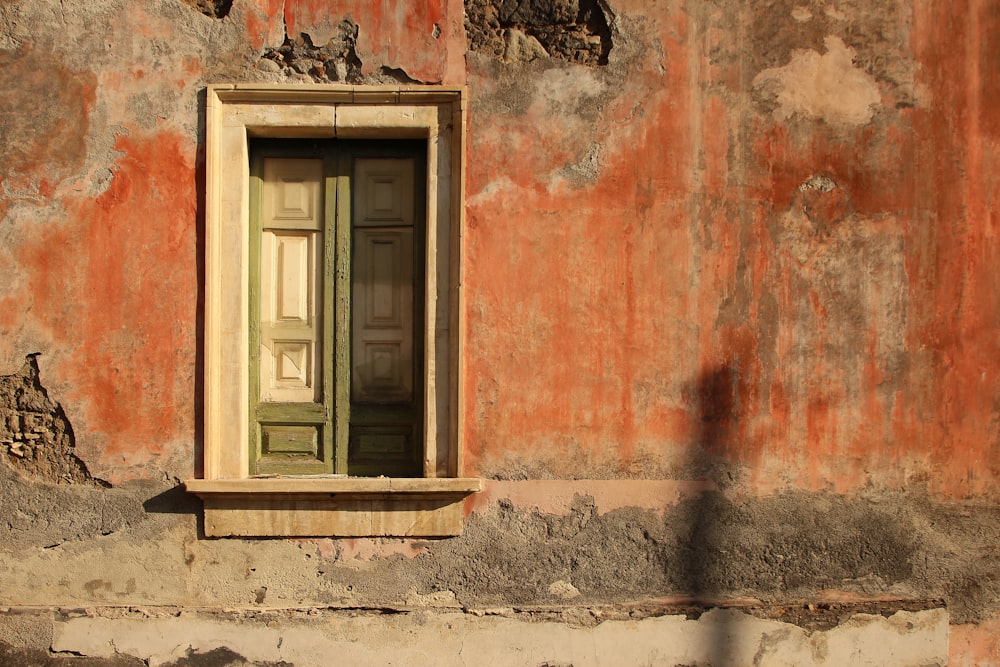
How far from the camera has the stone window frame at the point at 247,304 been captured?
4.24m

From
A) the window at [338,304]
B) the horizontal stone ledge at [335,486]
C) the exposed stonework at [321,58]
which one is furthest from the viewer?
the window at [338,304]

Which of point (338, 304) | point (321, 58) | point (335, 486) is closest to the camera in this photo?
point (335, 486)

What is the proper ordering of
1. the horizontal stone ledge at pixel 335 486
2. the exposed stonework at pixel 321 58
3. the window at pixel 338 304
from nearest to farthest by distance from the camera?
1. the horizontal stone ledge at pixel 335 486
2. the exposed stonework at pixel 321 58
3. the window at pixel 338 304

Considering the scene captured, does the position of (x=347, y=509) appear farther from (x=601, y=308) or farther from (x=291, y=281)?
(x=601, y=308)

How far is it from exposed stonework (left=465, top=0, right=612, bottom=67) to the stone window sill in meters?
2.23

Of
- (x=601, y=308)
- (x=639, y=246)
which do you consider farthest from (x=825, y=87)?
(x=601, y=308)

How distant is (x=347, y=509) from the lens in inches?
168

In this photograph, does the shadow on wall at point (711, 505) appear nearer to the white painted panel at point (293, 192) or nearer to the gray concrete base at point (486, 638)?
the gray concrete base at point (486, 638)

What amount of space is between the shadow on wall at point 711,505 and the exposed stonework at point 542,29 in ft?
5.87

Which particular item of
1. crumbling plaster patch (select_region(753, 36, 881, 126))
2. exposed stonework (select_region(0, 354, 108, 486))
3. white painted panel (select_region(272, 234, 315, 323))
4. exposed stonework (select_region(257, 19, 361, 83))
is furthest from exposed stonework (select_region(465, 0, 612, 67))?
exposed stonework (select_region(0, 354, 108, 486))

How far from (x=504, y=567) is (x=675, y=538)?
895mm

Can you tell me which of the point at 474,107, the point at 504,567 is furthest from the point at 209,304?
the point at 504,567

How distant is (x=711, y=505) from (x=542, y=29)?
2.62m

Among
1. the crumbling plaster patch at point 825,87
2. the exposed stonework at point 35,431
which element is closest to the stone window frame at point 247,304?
the exposed stonework at point 35,431
